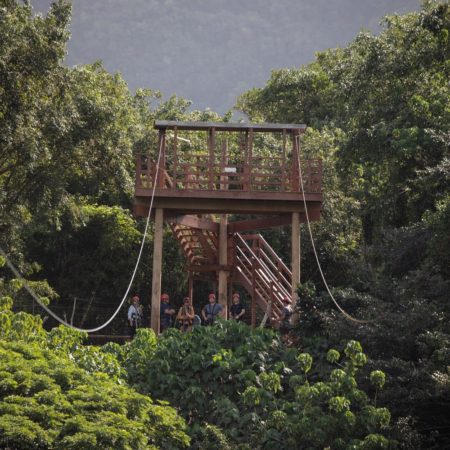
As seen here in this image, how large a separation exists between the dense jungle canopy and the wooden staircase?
2.29 meters

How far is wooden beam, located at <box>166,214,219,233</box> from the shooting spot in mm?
23609

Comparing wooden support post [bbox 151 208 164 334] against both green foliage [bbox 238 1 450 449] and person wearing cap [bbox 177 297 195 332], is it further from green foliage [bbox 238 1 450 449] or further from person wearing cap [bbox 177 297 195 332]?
green foliage [bbox 238 1 450 449]

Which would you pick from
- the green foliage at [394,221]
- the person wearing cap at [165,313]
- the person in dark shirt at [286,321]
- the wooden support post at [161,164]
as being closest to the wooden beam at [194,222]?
the wooden support post at [161,164]

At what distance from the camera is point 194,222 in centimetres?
2488

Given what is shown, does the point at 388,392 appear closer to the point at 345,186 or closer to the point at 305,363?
the point at 305,363

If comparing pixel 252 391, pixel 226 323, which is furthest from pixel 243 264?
pixel 252 391

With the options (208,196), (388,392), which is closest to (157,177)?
(208,196)

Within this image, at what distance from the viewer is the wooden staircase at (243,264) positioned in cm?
2531

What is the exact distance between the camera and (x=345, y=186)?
35312 mm

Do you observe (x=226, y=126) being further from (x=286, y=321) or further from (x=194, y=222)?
(x=286, y=321)

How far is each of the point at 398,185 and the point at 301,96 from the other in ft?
73.1

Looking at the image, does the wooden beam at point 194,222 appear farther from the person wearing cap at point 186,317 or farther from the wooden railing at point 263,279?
the person wearing cap at point 186,317

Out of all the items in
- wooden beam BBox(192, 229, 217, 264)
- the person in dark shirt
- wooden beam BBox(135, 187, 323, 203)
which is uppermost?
wooden beam BBox(135, 187, 323, 203)

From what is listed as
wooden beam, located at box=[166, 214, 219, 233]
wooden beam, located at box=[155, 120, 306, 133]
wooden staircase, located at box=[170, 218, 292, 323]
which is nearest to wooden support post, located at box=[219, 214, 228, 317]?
wooden beam, located at box=[166, 214, 219, 233]
